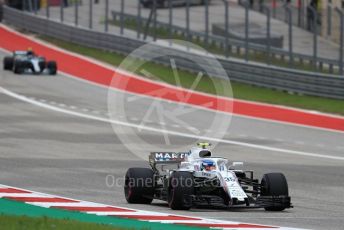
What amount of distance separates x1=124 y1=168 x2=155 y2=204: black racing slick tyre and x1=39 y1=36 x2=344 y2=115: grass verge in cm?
1905

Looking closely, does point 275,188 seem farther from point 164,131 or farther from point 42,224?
point 164,131

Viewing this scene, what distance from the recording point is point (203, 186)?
56.4 ft

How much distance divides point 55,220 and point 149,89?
27.6 metres

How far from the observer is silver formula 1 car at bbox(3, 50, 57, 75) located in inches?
1764

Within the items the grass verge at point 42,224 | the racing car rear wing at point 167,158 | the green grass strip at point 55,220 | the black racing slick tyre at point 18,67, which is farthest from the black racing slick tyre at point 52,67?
the grass verge at point 42,224

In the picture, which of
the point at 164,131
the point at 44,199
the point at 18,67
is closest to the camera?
the point at 44,199

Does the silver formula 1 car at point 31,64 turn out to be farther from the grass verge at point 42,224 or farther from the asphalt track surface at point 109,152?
the grass verge at point 42,224

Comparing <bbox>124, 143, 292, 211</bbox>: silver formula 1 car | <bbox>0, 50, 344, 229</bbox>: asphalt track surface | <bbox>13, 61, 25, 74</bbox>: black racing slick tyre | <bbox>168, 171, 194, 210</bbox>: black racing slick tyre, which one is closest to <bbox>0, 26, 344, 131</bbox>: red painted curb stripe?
<bbox>0, 50, 344, 229</bbox>: asphalt track surface

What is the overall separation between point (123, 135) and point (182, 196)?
14272mm

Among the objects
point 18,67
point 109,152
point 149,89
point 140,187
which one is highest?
point 140,187

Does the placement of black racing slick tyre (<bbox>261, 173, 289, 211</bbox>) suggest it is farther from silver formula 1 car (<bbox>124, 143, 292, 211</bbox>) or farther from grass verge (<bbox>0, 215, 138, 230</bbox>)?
grass verge (<bbox>0, 215, 138, 230</bbox>)

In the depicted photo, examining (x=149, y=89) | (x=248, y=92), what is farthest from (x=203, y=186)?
(x=149, y=89)

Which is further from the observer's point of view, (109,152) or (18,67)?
(18,67)

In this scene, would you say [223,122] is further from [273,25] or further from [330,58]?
[273,25]
